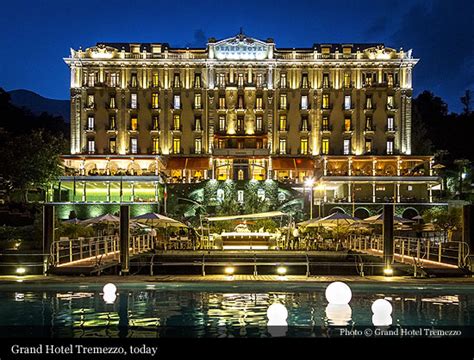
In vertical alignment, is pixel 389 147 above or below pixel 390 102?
below

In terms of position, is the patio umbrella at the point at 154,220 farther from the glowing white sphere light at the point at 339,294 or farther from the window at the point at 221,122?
the window at the point at 221,122

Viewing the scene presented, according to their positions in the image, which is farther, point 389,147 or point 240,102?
point 240,102

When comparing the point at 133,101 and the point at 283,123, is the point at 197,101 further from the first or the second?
the point at 283,123

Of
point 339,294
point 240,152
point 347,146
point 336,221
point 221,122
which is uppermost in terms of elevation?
point 221,122

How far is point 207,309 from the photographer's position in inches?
615

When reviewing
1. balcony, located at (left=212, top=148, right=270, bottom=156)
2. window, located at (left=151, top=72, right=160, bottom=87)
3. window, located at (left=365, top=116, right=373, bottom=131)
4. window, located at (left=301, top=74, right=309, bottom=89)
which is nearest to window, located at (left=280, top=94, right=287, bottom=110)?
window, located at (left=301, top=74, right=309, bottom=89)

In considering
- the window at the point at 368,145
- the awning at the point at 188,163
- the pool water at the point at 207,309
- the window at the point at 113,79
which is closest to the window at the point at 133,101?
the window at the point at 113,79

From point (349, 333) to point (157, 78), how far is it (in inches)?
2724

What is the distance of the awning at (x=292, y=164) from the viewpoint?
75.6 meters

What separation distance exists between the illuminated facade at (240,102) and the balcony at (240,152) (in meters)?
0.94

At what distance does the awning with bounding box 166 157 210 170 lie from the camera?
7600 cm

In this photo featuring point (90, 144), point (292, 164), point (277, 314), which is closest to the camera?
point (277, 314)

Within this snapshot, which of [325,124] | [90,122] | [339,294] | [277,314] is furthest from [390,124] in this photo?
[277,314]

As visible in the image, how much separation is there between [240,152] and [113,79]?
60.6 ft
